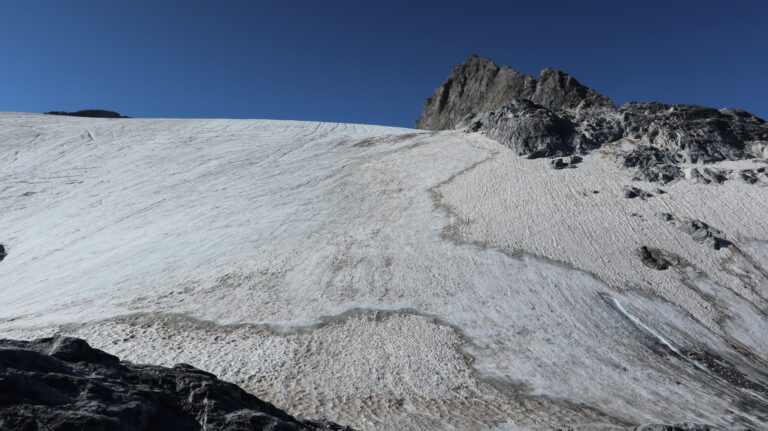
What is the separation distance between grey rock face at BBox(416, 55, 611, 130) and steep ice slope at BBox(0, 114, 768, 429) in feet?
72.5

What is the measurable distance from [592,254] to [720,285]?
11.3ft

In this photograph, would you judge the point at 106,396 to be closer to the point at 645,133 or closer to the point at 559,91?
the point at 645,133

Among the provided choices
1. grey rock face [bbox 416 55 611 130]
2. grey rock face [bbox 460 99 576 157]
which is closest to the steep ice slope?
grey rock face [bbox 460 99 576 157]

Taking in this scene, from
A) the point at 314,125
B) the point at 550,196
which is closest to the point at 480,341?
the point at 550,196

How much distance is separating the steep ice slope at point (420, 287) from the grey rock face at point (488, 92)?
22.1 m

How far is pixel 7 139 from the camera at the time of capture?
101 feet

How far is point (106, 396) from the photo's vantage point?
3.74 m

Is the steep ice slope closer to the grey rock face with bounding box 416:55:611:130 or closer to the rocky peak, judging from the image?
the rocky peak

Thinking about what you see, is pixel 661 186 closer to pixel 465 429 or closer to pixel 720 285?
pixel 720 285

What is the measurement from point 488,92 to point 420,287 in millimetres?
50416

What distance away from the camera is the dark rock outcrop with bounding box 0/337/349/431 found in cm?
325

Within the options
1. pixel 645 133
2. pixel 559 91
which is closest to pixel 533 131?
pixel 645 133

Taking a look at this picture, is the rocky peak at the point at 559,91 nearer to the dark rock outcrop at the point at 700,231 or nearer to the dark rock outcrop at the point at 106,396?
the dark rock outcrop at the point at 700,231

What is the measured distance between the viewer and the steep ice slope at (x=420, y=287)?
27.0 ft
